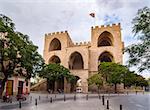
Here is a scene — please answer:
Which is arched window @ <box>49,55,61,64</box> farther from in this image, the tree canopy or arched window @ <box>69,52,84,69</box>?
the tree canopy

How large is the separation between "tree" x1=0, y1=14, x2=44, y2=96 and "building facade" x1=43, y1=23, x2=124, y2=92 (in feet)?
127

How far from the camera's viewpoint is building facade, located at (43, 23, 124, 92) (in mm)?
69188

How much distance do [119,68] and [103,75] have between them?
195 inches

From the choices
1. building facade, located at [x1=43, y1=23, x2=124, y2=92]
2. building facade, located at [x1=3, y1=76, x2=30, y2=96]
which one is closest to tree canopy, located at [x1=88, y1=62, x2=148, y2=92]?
building facade, located at [x1=43, y1=23, x2=124, y2=92]

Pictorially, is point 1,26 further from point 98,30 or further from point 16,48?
point 98,30

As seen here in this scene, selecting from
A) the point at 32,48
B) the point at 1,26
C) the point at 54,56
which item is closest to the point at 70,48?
the point at 54,56

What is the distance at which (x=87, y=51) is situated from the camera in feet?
230

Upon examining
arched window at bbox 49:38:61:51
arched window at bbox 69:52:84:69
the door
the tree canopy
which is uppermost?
arched window at bbox 49:38:61:51

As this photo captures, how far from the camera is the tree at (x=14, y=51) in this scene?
2539 centimetres

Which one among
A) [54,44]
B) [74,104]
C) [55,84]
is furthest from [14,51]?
[54,44]

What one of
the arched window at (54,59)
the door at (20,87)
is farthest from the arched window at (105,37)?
the door at (20,87)

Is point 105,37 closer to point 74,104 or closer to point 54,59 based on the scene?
point 54,59

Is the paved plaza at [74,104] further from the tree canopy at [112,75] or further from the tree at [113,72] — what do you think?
the tree canopy at [112,75]

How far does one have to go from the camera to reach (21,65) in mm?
27578
